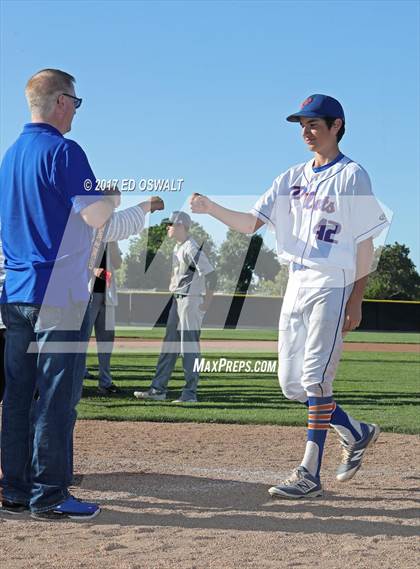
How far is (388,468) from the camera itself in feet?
20.7

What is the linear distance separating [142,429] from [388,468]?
2.57 metres

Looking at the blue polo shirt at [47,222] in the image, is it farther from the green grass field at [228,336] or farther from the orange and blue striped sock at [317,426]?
the green grass field at [228,336]

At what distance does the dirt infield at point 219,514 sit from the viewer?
3.84 meters

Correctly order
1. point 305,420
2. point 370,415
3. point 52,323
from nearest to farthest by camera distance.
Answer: point 52,323, point 305,420, point 370,415

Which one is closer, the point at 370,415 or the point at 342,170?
the point at 342,170

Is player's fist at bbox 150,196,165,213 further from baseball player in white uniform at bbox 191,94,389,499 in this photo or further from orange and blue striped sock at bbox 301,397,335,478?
orange and blue striped sock at bbox 301,397,335,478

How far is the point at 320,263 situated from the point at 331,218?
29 centimetres

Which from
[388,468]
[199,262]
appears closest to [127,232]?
[388,468]

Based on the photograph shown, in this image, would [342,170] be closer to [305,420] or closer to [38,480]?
[38,480]

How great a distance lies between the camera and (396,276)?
8388 centimetres

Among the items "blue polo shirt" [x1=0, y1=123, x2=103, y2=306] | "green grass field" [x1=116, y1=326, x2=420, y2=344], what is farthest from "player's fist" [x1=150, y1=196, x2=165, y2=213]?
"green grass field" [x1=116, y1=326, x2=420, y2=344]

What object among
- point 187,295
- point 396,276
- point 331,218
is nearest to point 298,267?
point 331,218

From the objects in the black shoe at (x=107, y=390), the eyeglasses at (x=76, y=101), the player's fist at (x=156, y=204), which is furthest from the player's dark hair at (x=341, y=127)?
the black shoe at (x=107, y=390)

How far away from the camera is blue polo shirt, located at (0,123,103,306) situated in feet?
15.0
